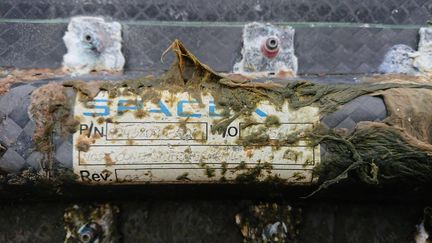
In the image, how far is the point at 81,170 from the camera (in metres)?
1.39

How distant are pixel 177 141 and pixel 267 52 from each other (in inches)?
21.2

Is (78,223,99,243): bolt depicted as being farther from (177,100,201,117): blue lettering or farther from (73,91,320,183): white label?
(177,100,201,117): blue lettering

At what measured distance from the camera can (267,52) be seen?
5.55 feet

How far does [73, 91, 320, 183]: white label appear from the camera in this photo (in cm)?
138

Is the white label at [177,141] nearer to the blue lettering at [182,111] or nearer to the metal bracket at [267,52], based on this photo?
the blue lettering at [182,111]

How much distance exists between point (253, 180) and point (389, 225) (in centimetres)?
63

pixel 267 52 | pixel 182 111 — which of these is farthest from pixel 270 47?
pixel 182 111

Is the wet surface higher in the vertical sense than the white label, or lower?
lower

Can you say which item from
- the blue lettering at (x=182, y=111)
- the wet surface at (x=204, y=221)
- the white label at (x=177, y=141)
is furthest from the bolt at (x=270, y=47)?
the wet surface at (x=204, y=221)

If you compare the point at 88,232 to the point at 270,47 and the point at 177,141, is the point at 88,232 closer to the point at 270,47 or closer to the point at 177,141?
the point at 177,141

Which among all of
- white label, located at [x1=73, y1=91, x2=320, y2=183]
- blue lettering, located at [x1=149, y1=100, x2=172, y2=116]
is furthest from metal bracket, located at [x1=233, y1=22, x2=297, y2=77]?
blue lettering, located at [x1=149, y1=100, x2=172, y2=116]

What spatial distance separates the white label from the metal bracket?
32 centimetres

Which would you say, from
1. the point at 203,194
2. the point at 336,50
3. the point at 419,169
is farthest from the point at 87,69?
the point at 419,169

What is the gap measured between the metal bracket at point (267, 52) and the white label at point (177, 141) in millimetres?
321
